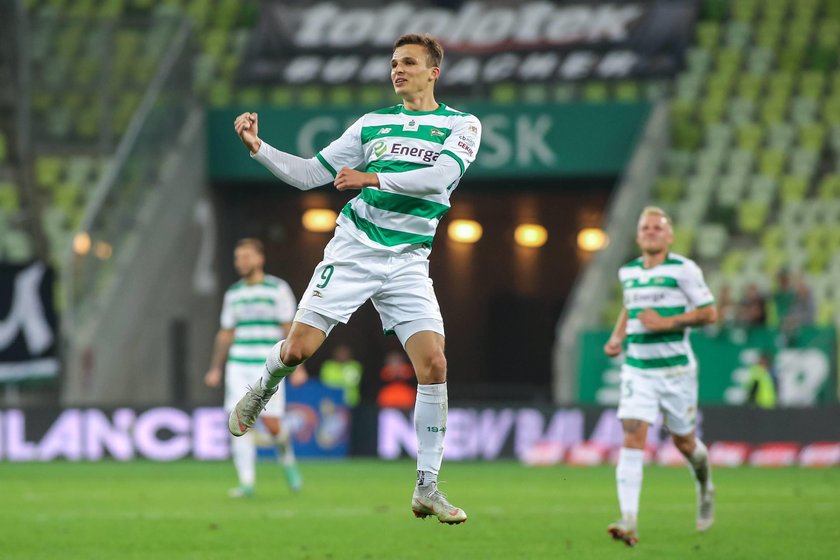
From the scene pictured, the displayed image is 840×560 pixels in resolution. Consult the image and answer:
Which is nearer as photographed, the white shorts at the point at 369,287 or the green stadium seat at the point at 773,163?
the white shorts at the point at 369,287

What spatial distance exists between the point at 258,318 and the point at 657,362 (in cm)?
482

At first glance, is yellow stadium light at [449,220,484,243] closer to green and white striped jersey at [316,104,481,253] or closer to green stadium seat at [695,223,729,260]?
green stadium seat at [695,223,729,260]

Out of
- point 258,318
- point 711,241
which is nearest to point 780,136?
point 711,241

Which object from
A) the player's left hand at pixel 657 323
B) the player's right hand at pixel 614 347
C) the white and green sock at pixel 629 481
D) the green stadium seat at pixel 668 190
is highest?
the green stadium seat at pixel 668 190

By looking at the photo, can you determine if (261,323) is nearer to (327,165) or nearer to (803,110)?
(327,165)

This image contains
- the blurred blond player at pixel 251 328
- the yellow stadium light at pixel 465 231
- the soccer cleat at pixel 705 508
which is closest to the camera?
the soccer cleat at pixel 705 508

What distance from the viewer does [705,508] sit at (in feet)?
37.4

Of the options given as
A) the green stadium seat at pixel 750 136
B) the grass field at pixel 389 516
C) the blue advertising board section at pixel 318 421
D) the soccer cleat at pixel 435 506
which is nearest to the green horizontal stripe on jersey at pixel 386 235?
the soccer cleat at pixel 435 506

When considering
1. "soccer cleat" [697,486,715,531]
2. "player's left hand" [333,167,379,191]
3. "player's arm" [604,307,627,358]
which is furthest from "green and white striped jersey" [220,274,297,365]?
"player's left hand" [333,167,379,191]

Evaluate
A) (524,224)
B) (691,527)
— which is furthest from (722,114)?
(691,527)

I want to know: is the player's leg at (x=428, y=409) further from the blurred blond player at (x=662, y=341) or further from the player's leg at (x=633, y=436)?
the blurred blond player at (x=662, y=341)

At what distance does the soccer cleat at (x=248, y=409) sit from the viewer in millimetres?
8758

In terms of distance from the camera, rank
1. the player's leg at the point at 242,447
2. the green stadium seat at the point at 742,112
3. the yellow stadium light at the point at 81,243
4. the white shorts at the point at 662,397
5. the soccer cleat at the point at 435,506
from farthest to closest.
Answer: the green stadium seat at the point at 742,112
the yellow stadium light at the point at 81,243
the player's leg at the point at 242,447
the white shorts at the point at 662,397
the soccer cleat at the point at 435,506

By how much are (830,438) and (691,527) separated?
335 inches
